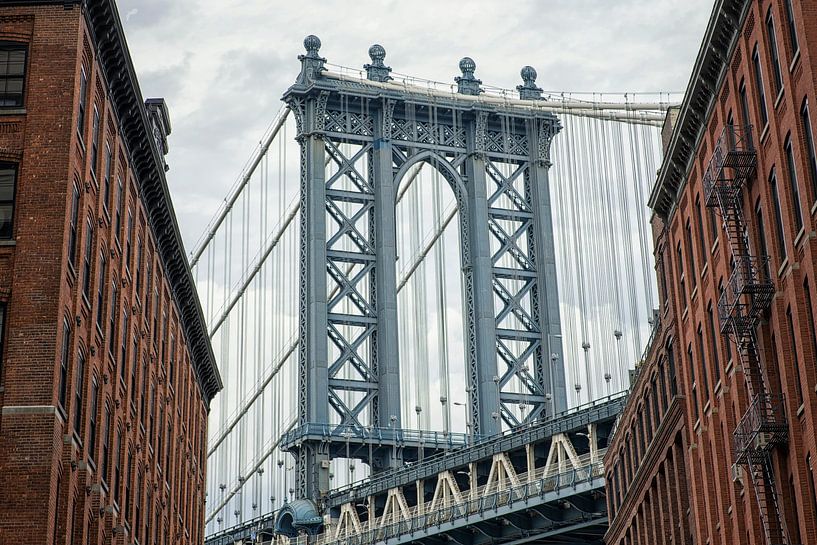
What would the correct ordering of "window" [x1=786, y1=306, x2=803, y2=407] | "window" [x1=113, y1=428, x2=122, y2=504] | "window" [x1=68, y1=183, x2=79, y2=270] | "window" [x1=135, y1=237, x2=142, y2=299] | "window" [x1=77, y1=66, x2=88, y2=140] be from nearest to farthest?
1. "window" [x1=786, y1=306, x2=803, y2=407]
2. "window" [x1=68, y1=183, x2=79, y2=270]
3. "window" [x1=77, y1=66, x2=88, y2=140]
4. "window" [x1=113, y1=428, x2=122, y2=504]
5. "window" [x1=135, y1=237, x2=142, y2=299]

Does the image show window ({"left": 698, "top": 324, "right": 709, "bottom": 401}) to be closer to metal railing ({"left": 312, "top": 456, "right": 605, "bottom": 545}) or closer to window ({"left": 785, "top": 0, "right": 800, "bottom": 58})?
window ({"left": 785, "top": 0, "right": 800, "bottom": 58})

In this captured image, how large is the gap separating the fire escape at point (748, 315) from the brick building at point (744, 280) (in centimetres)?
6

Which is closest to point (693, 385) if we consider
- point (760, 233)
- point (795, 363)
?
point (760, 233)

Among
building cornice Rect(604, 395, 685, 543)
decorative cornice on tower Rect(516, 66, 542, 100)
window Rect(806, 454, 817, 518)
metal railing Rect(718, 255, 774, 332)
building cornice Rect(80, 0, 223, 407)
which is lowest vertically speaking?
window Rect(806, 454, 817, 518)

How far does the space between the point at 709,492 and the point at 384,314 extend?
2841 inches

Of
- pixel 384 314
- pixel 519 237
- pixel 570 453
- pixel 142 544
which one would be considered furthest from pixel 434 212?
pixel 142 544

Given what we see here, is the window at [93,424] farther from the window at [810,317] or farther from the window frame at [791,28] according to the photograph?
the window frame at [791,28]

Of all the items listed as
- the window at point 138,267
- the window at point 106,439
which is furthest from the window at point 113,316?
the window at point 138,267

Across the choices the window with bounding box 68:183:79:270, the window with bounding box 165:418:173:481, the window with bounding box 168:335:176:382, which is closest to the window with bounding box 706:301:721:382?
the window with bounding box 68:183:79:270

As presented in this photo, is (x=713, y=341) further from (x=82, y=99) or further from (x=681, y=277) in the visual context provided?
(x=82, y=99)

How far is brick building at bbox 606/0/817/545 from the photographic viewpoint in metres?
42.8

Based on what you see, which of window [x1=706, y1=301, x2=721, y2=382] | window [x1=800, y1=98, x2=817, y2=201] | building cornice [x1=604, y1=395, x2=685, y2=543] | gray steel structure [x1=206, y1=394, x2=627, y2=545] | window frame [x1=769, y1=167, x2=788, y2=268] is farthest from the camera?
gray steel structure [x1=206, y1=394, x2=627, y2=545]

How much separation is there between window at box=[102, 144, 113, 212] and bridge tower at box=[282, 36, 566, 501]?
6483 cm

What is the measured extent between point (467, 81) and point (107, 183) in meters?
86.2
